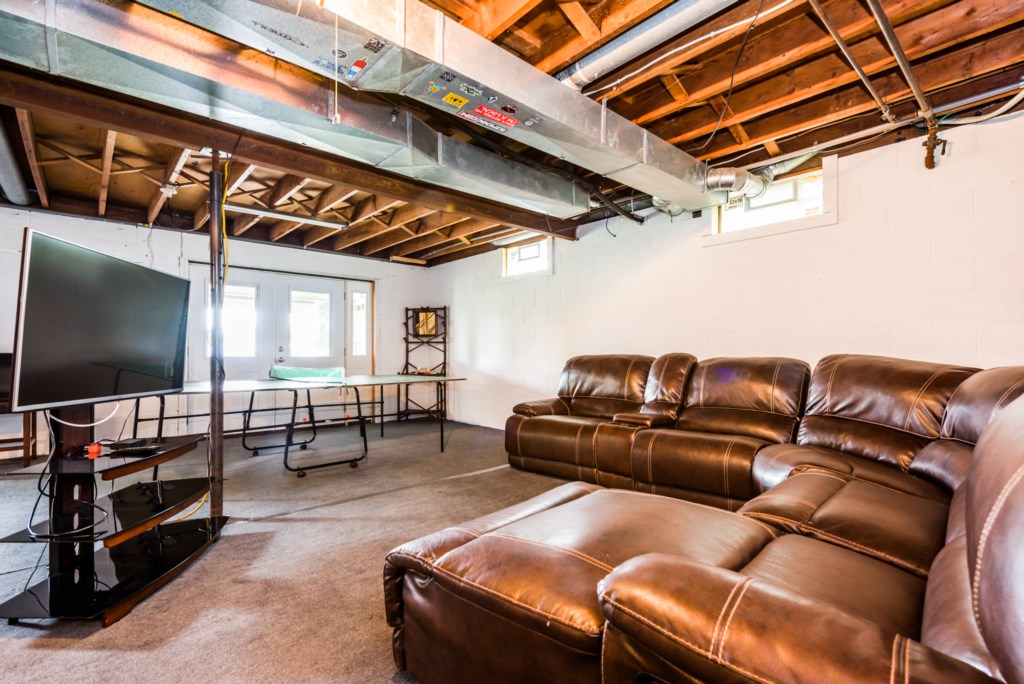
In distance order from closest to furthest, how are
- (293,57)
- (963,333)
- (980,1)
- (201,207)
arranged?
(293,57)
(980,1)
(963,333)
(201,207)

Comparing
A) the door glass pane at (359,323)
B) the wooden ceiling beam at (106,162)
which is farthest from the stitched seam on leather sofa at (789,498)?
the door glass pane at (359,323)

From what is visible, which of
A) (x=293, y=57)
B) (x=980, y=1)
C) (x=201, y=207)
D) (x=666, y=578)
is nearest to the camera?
(x=666, y=578)

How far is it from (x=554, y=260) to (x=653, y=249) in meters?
1.27

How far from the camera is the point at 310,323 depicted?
607 centimetres

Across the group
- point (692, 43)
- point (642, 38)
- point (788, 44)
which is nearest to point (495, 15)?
point (642, 38)

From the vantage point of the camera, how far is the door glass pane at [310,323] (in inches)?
233

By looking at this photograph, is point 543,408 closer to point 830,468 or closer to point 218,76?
point 830,468

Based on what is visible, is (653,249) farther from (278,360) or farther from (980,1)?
(278,360)

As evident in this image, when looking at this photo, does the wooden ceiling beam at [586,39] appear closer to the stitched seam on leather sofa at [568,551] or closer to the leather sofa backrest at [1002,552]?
the leather sofa backrest at [1002,552]

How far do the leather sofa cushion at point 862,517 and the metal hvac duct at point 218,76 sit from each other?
7.96ft

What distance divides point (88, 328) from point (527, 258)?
4.43 meters

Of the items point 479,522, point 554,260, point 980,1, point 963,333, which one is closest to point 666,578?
point 479,522

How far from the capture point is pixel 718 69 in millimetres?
2510

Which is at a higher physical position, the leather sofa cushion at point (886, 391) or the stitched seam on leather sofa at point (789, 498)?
the leather sofa cushion at point (886, 391)
